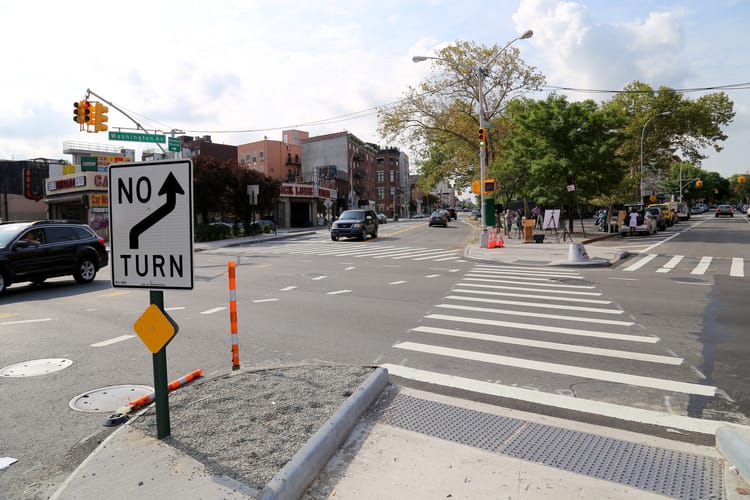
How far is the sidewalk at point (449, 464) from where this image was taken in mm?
3070

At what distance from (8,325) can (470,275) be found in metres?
10.9

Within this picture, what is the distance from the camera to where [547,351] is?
249 inches

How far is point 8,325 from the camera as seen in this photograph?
8.37 meters

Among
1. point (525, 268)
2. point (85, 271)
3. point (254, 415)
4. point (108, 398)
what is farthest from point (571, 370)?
point (85, 271)

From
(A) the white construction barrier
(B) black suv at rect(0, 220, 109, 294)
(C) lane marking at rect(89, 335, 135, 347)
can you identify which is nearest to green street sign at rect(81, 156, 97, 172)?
(B) black suv at rect(0, 220, 109, 294)

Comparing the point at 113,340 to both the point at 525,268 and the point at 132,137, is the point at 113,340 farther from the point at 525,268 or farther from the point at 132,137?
the point at 132,137

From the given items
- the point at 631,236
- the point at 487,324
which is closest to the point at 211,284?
the point at 487,324

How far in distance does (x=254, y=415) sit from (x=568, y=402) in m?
2.95

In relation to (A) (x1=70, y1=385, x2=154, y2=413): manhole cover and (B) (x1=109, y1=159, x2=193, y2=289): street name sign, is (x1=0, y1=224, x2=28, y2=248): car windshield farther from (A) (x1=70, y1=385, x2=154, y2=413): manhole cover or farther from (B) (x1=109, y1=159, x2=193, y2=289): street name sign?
(B) (x1=109, y1=159, x2=193, y2=289): street name sign

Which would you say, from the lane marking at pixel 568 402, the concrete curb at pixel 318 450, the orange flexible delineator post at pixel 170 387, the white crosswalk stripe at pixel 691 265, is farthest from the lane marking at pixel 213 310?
the white crosswalk stripe at pixel 691 265

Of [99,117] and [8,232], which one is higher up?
[99,117]

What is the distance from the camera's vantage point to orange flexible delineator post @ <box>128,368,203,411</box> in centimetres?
463

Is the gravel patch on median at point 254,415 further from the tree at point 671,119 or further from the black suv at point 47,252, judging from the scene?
the tree at point 671,119

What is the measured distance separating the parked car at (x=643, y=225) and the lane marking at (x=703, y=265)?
14.9m
